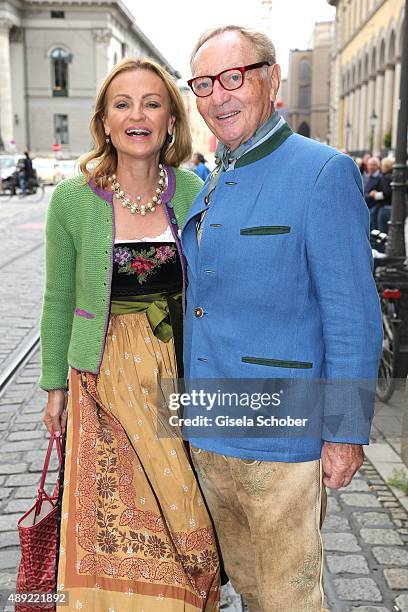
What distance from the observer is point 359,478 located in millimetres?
4414

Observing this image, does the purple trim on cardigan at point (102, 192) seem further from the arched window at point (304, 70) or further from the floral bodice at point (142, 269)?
the arched window at point (304, 70)

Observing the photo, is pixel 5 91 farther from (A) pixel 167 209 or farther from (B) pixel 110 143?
(A) pixel 167 209

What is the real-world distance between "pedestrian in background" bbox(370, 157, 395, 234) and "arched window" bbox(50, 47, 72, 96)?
55420 mm

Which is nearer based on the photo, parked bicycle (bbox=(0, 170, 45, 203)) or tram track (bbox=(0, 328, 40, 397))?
tram track (bbox=(0, 328, 40, 397))

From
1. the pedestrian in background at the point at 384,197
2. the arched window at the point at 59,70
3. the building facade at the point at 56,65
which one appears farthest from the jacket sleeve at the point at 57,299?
the arched window at the point at 59,70

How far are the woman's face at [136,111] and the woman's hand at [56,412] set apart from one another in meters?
0.97

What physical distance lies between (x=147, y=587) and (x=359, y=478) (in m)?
2.26

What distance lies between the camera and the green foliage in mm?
4200

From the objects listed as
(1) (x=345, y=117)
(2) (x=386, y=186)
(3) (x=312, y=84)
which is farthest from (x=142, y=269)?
(3) (x=312, y=84)

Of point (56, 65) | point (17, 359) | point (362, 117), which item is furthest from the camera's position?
point (56, 65)

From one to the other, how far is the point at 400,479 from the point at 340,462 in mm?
2432

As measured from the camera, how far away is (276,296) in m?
2.09

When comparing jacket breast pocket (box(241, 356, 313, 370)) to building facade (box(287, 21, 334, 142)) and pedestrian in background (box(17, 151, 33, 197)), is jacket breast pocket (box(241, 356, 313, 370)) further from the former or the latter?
building facade (box(287, 21, 334, 142))

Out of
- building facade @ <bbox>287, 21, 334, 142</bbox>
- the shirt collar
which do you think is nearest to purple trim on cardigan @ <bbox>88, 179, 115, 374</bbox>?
the shirt collar
